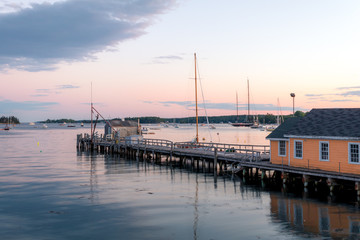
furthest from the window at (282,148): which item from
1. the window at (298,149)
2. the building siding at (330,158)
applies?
the window at (298,149)

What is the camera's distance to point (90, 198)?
2577 centimetres

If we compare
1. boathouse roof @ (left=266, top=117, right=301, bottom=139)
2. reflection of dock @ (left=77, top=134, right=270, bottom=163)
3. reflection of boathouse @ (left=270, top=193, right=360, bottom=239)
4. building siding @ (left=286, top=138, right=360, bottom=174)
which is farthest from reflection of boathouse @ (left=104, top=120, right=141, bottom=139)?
reflection of boathouse @ (left=270, top=193, right=360, bottom=239)

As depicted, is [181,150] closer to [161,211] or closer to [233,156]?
[233,156]

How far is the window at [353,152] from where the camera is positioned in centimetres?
2481

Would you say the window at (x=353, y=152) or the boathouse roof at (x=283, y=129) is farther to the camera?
the boathouse roof at (x=283, y=129)

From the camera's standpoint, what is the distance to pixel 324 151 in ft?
88.5

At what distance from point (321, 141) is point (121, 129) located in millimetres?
44227

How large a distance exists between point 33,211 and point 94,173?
1652 cm

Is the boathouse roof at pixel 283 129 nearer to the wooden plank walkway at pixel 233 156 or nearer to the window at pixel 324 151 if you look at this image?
the wooden plank walkway at pixel 233 156

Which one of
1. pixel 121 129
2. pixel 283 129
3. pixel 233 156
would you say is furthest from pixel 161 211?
pixel 121 129

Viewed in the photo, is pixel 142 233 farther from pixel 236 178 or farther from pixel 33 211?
pixel 236 178

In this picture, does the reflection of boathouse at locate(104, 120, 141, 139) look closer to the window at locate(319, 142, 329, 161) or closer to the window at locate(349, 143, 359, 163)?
the window at locate(319, 142, 329, 161)

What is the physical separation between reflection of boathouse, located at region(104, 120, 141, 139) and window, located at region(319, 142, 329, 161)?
141 feet

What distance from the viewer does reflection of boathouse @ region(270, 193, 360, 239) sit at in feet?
57.9
